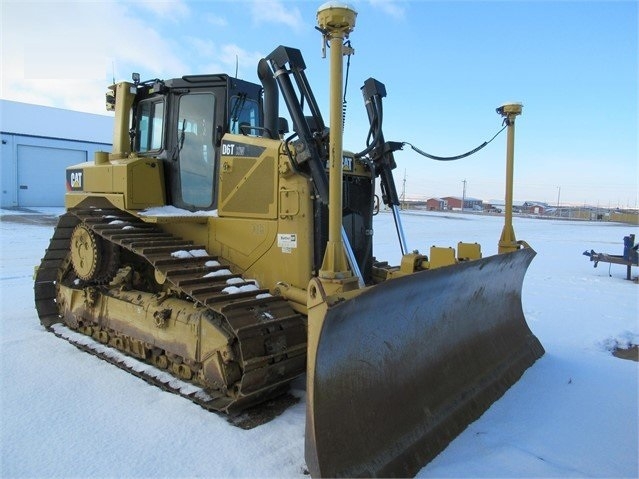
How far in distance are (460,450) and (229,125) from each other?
144 inches

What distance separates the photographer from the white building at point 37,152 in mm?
26250

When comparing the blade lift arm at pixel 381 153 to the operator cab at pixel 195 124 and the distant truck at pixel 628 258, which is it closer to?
the operator cab at pixel 195 124

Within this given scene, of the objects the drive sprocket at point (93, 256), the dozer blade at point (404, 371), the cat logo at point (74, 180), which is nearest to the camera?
the dozer blade at point (404, 371)

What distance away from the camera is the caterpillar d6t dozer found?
2.97 metres

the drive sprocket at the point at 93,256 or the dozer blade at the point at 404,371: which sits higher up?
the drive sprocket at the point at 93,256

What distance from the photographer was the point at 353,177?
186 inches

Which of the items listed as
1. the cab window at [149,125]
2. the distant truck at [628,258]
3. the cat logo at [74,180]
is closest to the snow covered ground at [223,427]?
the cat logo at [74,180]

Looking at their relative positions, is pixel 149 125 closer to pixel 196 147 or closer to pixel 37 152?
pixel 196 147

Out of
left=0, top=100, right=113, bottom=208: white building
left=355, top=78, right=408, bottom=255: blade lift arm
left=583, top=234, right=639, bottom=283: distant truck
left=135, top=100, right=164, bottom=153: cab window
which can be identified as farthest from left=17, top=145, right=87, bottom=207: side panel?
left=583, top=234, right=639, bottom=283: distant truck

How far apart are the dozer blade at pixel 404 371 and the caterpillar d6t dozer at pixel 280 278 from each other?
0.05 feet

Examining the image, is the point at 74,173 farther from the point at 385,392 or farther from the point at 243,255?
the point at 385,392

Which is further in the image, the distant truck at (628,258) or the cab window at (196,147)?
the distant truck at (628,258)

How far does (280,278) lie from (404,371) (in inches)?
59.8

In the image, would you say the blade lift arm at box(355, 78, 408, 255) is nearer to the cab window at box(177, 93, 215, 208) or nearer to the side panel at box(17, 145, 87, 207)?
the cab window at box(177, 93, 215, 208)
